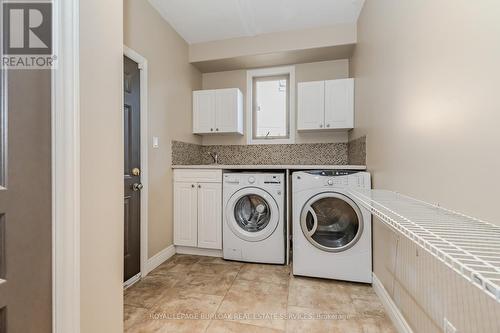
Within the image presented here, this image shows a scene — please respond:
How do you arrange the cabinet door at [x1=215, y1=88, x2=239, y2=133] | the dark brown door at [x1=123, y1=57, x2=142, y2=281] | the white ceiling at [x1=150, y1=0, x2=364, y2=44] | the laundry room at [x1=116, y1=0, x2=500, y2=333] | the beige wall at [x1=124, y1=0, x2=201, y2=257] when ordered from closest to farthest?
the laundry room at [x1=116, y1=0, x2=500, y2=333] → the dark brown door at [x1=123, y1=57, x2=142, y2=281] → the beige wall at [x1=124, y1=0, x2=201, y2=257] → the white ceiling at [x1=150, y1=0, x2=364, y2=44] → the cabinet door at [x1=215, y1=88, x2=239, y2=133]

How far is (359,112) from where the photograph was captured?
95.7 inches

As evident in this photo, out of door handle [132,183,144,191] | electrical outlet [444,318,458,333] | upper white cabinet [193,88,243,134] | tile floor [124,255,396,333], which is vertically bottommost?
tile floor [124,255,396,333]

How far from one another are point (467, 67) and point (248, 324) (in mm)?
1717

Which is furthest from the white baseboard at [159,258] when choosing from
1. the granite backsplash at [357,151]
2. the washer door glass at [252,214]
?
the granite backsplash at [357,151]

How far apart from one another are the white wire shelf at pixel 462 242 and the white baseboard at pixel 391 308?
824 mm

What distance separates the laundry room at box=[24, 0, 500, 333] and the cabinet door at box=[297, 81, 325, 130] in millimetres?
24

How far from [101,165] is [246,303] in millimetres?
1376

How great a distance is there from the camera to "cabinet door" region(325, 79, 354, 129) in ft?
8.75

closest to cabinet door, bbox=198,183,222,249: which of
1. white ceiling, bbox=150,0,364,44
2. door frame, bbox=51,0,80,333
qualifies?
door frame, bbox=51,0,80,333

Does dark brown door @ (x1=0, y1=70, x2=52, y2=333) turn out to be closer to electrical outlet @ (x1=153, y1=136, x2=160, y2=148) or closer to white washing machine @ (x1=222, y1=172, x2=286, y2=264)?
electrical outlet @ (x1=153, y1=136, x2=160, y2=148)

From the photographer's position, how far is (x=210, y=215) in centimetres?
248

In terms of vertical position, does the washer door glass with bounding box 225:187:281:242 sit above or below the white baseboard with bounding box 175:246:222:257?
above

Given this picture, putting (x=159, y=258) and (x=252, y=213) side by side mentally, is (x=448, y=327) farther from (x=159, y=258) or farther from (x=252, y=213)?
(x=159, y=258)

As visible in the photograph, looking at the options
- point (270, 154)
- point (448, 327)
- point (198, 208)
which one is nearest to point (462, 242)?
point (448, 327)
